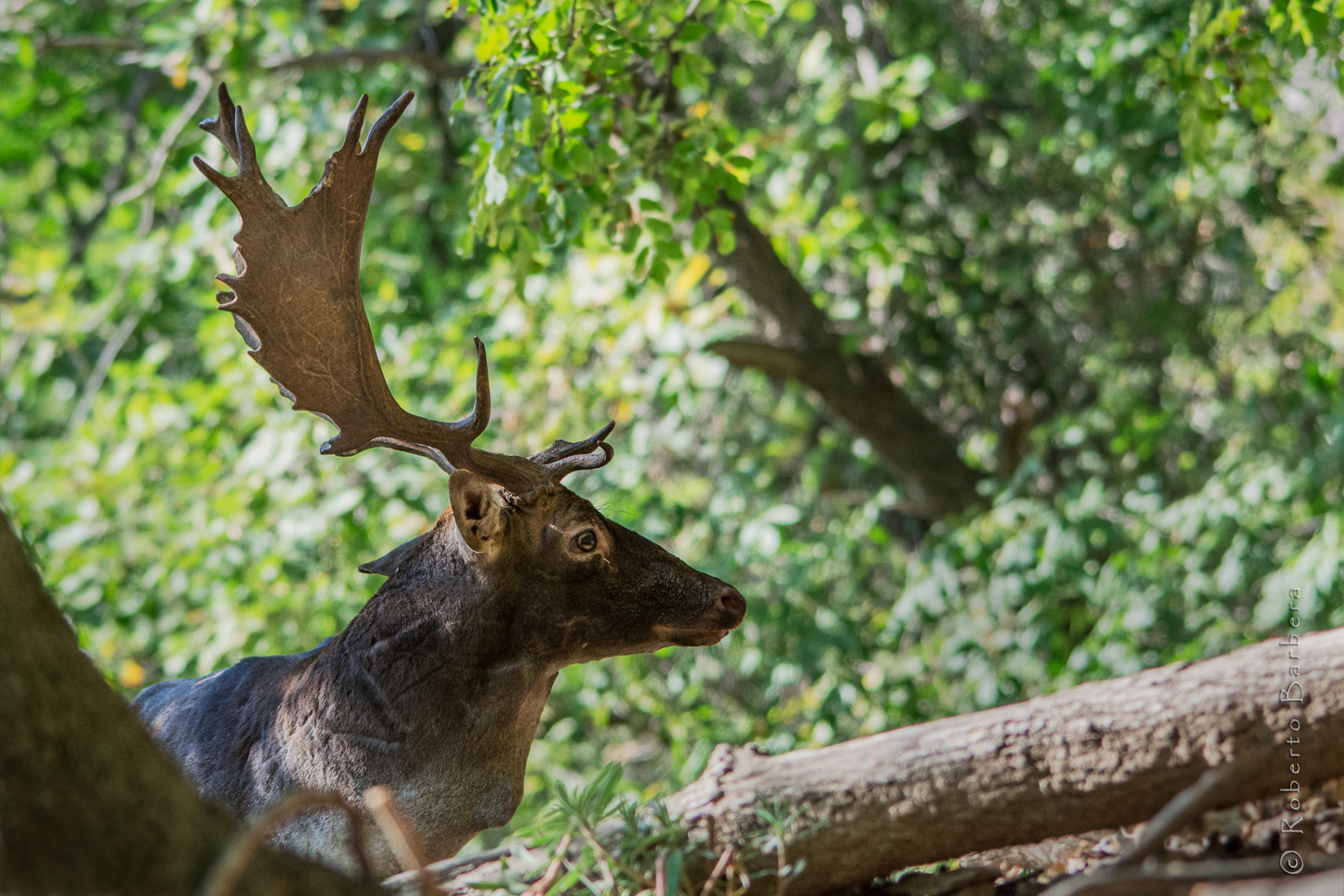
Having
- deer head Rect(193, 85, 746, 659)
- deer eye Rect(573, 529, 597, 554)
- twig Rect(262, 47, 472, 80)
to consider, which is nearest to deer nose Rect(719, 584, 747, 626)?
deer head Rect(193, 85, 746, 659)

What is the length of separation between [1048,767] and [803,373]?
385cm

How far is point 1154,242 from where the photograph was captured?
6.28 meters

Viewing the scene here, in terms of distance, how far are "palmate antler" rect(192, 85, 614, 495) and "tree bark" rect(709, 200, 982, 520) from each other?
2.82 m

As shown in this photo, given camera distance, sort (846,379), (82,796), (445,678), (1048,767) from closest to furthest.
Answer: (82,796)
(1048,767)
(445,678)
(846,379)

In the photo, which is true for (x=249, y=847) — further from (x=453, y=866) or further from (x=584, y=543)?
(x=584, y=543)

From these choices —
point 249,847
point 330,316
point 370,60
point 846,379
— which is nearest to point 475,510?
point 330,316

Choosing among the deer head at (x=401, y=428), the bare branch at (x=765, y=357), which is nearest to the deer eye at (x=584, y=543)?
the deer head at (x=401, y=428)

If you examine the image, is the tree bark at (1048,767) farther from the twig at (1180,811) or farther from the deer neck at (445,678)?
the twig at (1180,811)

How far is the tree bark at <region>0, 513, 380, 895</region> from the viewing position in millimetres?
1270

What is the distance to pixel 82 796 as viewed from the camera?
132 centimetres

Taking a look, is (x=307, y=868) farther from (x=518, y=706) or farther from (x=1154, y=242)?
(x=1154, y=242)

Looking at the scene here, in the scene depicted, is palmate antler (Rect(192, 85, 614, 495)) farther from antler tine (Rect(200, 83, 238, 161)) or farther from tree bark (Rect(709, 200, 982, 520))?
tree bark (Rect(709, 200, 982, 520))

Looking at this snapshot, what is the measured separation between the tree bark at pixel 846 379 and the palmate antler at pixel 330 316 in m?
2.82

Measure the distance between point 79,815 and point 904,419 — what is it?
17.1 ft
